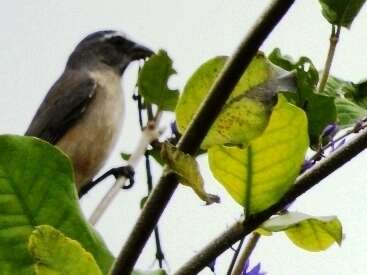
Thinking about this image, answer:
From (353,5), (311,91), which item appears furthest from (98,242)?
(353,5)

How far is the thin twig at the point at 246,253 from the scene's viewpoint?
828 mm

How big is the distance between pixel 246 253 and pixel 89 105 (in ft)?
12.1

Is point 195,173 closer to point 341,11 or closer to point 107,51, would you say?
point 341,11

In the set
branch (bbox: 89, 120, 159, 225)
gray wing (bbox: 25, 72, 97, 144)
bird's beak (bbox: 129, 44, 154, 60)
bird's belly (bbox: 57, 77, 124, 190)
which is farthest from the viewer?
bird's beak (bbox: 129, 44, 154, 60)

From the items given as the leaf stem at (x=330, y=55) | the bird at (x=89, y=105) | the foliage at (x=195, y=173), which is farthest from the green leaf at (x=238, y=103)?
the bird at (x=89, y=105)

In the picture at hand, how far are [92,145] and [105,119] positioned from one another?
0.23 meters

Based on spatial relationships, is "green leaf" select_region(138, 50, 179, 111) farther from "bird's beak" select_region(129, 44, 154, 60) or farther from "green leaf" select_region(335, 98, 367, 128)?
"bird's beak" select_region(129, 44, 154, 60)

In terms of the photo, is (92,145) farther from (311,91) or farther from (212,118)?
(212,118)

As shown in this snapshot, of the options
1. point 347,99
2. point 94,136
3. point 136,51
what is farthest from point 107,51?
point 347,99

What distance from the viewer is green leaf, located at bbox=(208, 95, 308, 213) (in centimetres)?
65

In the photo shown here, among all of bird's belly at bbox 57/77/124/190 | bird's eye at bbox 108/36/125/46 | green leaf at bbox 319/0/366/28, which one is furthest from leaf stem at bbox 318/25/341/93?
bird's eye at bbox 108/36/125/46

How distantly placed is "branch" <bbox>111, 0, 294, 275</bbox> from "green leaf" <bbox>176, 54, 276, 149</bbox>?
0.12 m

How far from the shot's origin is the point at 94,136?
4.25 meters

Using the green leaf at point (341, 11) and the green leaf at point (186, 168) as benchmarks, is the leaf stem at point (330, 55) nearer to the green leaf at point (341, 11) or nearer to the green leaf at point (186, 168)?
the green leaf at point (341, 11)
